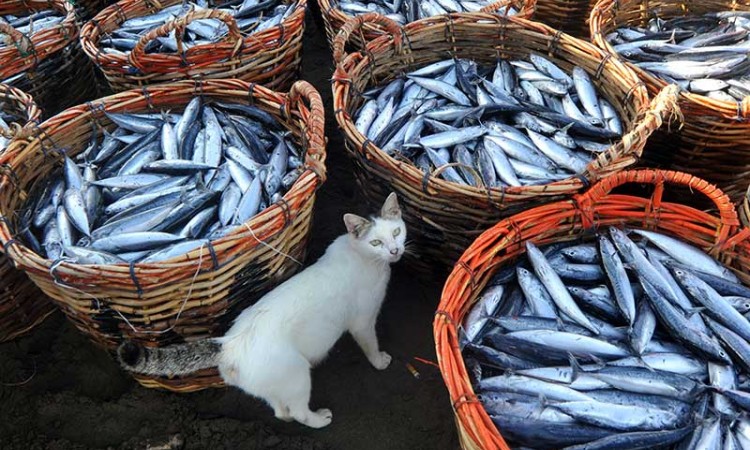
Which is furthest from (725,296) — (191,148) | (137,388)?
(137,388)

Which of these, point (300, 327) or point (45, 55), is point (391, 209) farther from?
point (45, 55)

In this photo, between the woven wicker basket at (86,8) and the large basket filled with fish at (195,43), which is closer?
the large basket filled with fish at (195,43)

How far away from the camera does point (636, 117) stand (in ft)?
8.81

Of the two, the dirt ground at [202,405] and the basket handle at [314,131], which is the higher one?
the basket handle at [314,131]

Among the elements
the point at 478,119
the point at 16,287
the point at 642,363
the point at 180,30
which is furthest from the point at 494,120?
the point at 16,287

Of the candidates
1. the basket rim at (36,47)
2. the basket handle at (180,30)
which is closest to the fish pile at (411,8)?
the basket handle at (180,30)

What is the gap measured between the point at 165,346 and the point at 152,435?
52cm

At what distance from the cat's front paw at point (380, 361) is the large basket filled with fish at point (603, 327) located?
0.73 m

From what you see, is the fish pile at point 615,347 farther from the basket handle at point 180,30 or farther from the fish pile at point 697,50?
the basket handle at point 180,30

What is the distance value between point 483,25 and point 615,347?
2.13m

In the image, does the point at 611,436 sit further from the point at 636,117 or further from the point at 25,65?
the point at 25,65

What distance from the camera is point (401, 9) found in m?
3.91

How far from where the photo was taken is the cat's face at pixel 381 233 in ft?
7.97

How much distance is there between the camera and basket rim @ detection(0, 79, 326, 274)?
6.80 ft
